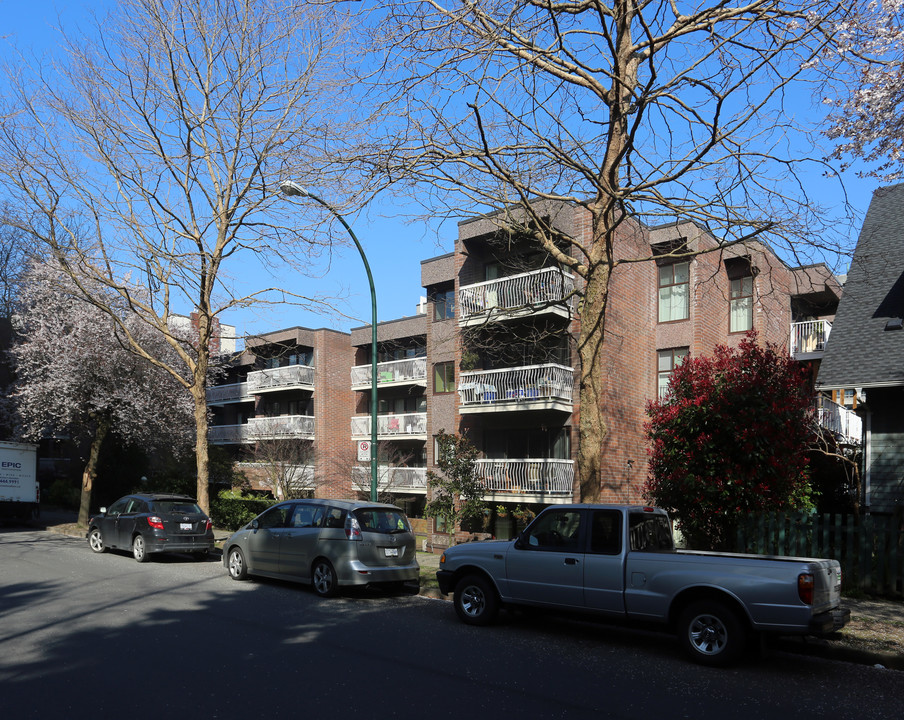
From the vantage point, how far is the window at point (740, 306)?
2425cm

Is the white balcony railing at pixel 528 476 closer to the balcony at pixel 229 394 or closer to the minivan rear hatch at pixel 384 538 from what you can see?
the minivan rear hatch at pixel 384 538

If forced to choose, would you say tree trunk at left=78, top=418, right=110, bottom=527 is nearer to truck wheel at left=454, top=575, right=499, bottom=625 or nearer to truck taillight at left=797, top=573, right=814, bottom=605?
truck wheel at left=454, top=575, right=499, bottom=625

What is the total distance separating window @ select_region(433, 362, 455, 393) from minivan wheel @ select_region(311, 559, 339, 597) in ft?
47.7

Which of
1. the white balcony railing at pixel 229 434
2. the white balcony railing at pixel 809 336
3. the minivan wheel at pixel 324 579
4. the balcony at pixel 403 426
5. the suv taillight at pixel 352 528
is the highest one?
the white balcony railing at pixel 809 336

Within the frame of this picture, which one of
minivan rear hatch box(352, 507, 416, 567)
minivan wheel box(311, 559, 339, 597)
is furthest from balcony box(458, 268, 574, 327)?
minivan wheel box(311, 559, 339, 597)

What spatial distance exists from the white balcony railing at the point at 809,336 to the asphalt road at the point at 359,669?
17.3m

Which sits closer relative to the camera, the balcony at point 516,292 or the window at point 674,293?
the balcony at point 516,292

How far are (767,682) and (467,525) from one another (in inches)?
664

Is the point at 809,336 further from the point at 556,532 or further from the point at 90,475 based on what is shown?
the point at 90,475

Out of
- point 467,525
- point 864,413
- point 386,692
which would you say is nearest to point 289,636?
point 386,692

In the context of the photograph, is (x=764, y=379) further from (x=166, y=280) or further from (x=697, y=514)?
(x=166, y=280)

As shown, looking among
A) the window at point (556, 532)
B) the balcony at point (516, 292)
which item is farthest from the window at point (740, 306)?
the window at point (556, 532)

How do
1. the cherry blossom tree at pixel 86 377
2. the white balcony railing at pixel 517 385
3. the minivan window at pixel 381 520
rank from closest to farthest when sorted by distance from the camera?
the minivan window at pixel 381 520
the white balcony railing at pixel 517 385
the cherry blossom tree at pixel 86 377

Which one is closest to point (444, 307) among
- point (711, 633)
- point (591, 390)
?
point (591, 390)
